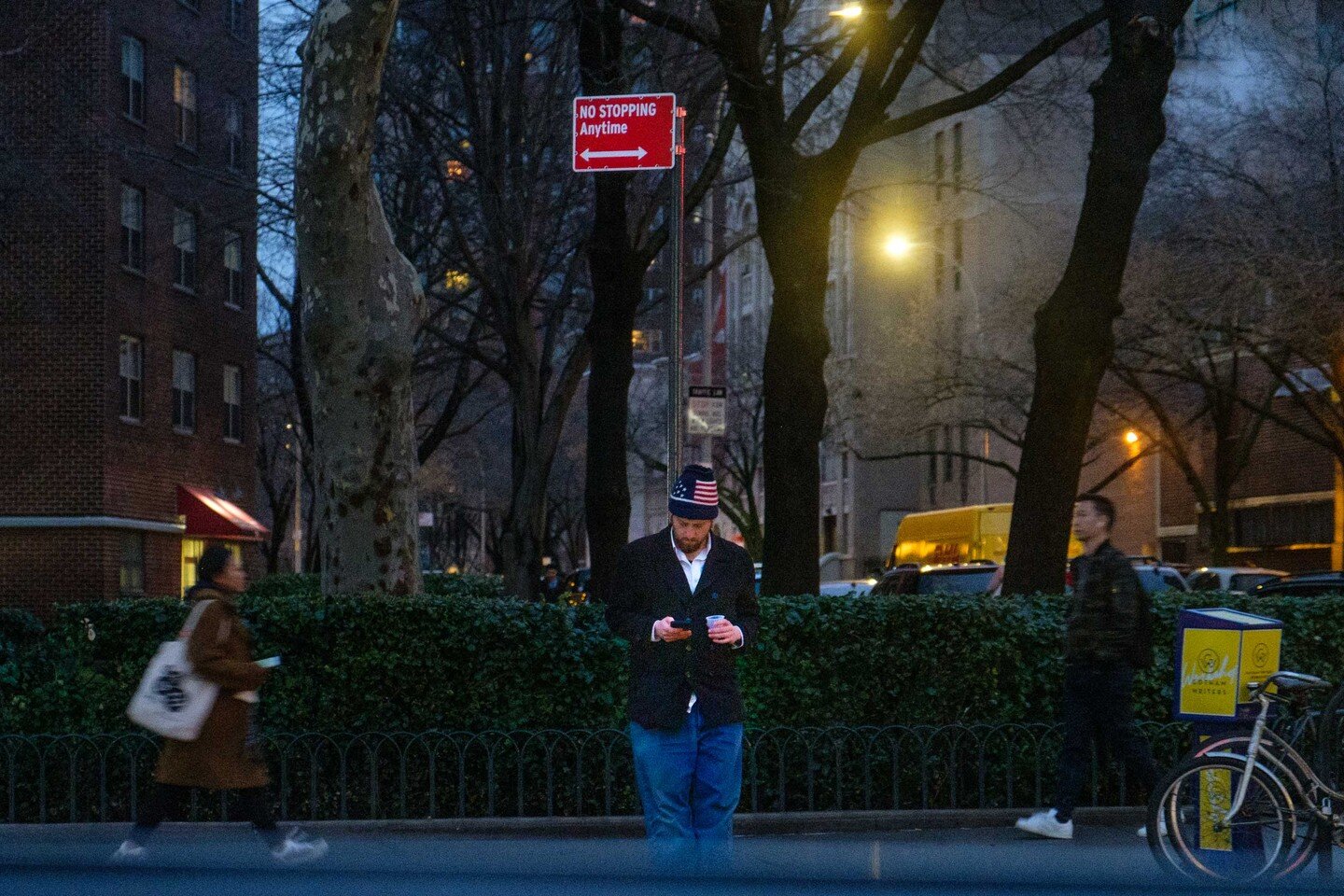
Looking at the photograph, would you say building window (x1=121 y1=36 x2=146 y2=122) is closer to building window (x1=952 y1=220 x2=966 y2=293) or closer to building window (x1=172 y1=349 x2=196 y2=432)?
building window (x1=172 y1=349 x2=196 y2=432)

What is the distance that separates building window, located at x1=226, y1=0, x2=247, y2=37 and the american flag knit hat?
1326 inches

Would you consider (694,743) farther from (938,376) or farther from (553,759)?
(938,376)

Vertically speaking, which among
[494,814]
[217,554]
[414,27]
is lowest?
[494,814]

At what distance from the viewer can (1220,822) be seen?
8.19m

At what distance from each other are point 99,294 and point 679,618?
27.9 m

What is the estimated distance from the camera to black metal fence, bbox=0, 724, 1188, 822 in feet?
37.4

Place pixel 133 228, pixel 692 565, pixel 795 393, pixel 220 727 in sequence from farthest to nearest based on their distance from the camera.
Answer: pixel 133 228 → pixel 795 393 → pixel 220 727 → pixel 692 565

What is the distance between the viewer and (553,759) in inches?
452

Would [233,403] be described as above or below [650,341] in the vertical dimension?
below

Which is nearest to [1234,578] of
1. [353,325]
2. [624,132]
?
[624,132]

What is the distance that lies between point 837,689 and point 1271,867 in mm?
4042

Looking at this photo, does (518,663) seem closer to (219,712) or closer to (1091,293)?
(219,712)

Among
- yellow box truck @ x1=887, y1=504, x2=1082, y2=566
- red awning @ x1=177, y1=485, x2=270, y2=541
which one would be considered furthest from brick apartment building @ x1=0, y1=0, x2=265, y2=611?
yellow box truck @ x1=887, y1=504, x2=1082, y2=566

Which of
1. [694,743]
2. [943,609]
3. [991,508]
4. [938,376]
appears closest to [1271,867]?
[694,743]
